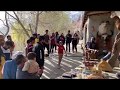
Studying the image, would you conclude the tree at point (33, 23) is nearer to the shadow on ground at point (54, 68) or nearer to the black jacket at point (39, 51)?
the shadow on ground at point (54, 68)

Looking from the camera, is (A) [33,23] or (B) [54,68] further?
(A) [33,23]

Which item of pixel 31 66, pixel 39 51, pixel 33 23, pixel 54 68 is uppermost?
pixel 33 23

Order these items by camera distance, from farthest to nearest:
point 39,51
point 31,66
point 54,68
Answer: point 54,68
point 39,51
point 31,66

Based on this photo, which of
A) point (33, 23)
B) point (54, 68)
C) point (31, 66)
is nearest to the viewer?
point (31, 66)

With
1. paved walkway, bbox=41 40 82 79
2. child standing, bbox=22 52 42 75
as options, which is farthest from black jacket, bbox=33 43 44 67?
paved walkway, bbox=41 40 82 79

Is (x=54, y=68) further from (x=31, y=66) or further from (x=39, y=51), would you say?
(x=31, y=66)

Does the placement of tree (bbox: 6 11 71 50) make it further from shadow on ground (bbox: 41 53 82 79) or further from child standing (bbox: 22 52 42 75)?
child standing (bbox: 22 52 42 75)

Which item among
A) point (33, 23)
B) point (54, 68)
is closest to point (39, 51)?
point (54, 68)

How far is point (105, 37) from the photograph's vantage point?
11.1 meters

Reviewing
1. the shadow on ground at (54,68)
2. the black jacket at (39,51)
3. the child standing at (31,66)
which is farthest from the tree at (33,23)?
the child standing at (31,66)

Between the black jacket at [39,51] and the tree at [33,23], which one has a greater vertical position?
the tree at [33,23]
